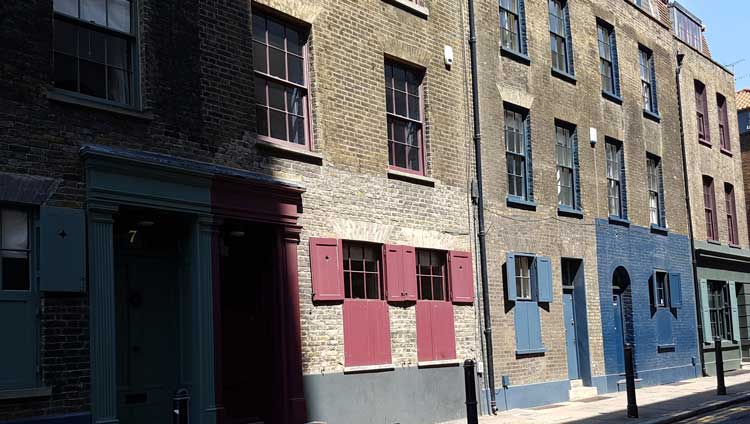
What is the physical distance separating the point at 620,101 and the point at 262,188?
12.7 meters

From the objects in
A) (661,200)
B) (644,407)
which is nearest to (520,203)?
(644,407)

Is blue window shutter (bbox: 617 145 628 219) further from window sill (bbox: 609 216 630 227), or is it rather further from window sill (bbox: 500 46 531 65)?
window sill (bbox: 500 46 531 65)

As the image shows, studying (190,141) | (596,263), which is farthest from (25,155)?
(596,263)

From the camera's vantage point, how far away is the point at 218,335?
11.3 meters

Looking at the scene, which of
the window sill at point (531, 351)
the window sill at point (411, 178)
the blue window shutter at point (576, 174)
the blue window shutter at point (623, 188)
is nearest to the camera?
the window sill at point (411, 178)

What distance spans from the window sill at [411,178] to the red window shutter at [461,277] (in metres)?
1.34

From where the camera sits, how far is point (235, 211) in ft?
38.2

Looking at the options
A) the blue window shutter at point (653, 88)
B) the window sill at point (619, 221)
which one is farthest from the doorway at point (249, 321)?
the blue window shutter at point (653, 88)

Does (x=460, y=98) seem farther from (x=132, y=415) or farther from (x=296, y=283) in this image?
(x=132, y=415)

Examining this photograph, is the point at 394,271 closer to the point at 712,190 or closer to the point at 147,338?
the point at 147,338

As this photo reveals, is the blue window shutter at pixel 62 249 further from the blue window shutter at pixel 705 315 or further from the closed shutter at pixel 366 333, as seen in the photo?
the blue window shutter at pixel 705 315

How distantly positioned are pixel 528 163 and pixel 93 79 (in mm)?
10127

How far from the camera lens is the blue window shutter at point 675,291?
908 inches

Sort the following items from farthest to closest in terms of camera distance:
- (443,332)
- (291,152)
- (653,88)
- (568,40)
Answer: (653,88)
(568,40)
(443,332)
(291,152)
